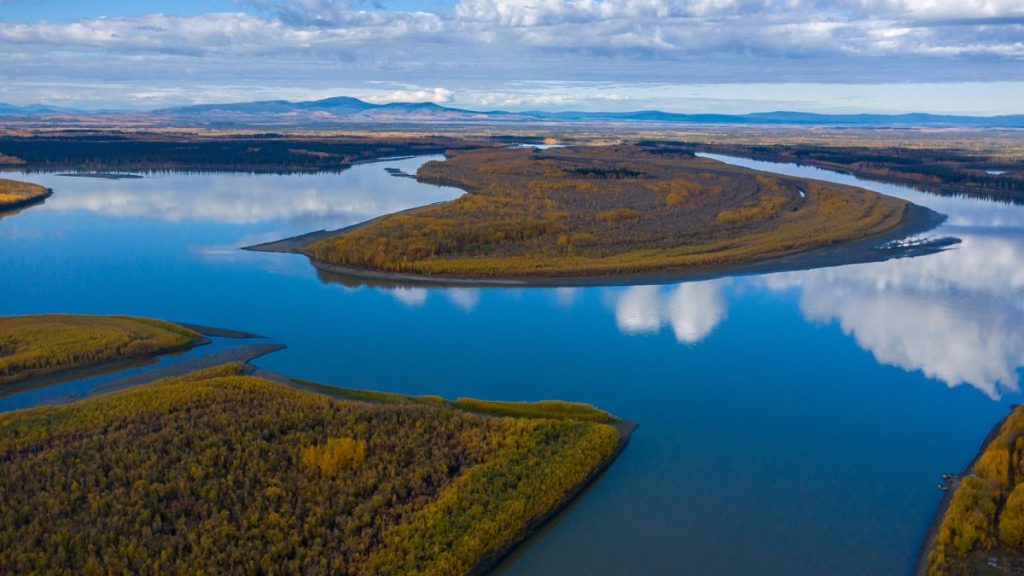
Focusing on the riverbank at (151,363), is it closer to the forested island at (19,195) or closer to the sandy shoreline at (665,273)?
the sandy shoreline at (665,273)

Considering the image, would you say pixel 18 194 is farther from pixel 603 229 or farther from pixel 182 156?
pixel 603 229

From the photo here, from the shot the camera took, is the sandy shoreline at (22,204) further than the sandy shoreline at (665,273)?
Yes

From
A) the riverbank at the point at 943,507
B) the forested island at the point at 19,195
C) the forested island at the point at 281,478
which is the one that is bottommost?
the riverbank at the point at 943,507

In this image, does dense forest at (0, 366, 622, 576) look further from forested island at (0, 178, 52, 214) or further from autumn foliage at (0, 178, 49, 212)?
autumn foliage at (0, 178, 49, 212)

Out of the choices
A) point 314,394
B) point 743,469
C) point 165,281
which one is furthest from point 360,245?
point 743,469

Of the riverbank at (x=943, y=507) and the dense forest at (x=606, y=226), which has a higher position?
the dense forest at (x=606, y=226)

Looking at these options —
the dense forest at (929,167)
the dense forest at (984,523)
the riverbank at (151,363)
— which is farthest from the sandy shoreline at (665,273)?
the dense forest at (929,167)

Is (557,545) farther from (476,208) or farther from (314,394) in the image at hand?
(476,208)
